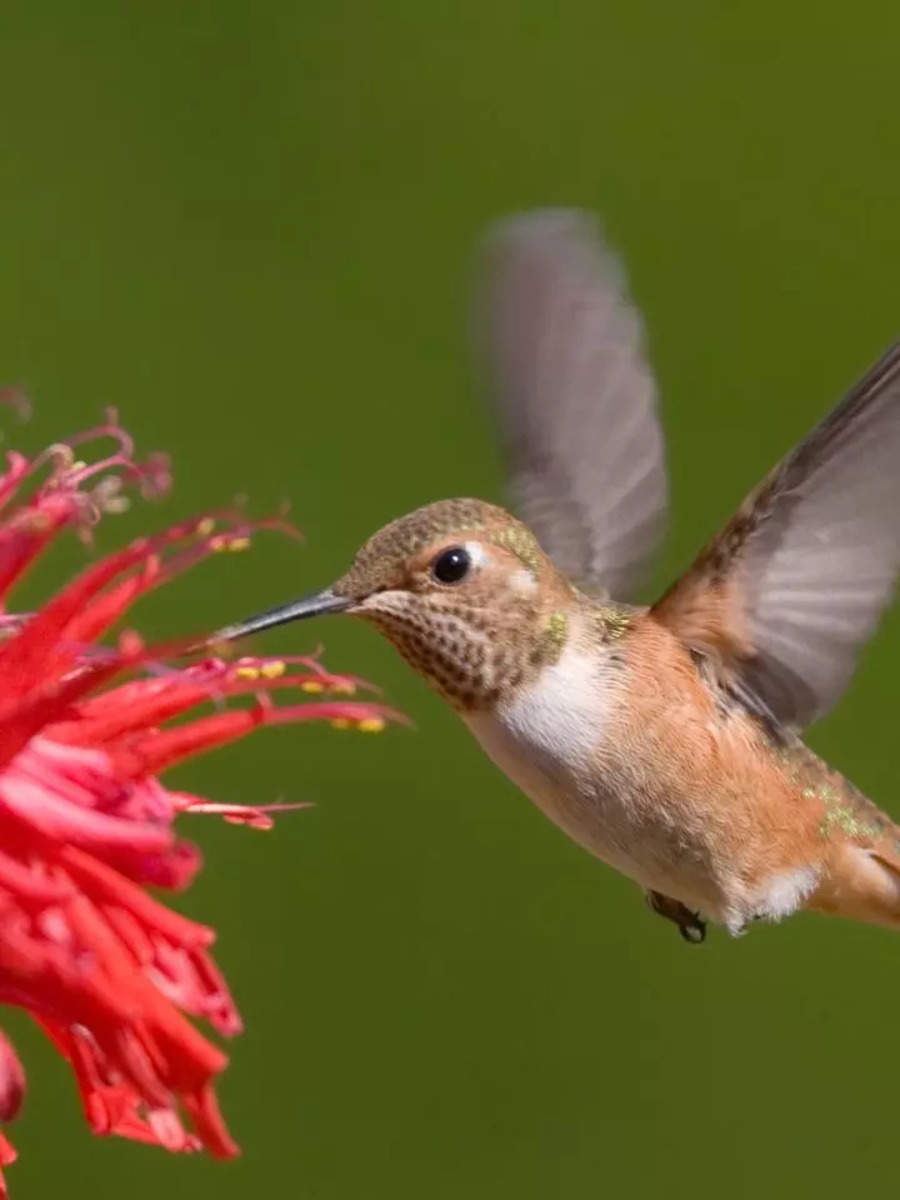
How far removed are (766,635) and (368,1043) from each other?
2.86ft

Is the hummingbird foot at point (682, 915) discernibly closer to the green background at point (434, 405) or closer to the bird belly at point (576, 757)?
the bird belly at point (576, 757)

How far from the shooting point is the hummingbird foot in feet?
3.62

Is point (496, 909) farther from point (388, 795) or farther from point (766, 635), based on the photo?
point (766, 635)

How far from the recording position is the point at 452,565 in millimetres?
951

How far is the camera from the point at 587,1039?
70.4 inches

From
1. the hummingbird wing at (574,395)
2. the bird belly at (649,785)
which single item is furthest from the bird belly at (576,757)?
the hummingbird wing at (574,395)

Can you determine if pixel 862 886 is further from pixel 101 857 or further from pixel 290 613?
pixel 101 857

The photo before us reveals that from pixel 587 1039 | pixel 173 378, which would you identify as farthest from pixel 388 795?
pixel 173 378

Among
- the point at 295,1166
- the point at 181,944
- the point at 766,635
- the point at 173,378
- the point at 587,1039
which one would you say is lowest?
the point at 295,1166

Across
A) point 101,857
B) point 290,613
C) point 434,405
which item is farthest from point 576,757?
point 434,405

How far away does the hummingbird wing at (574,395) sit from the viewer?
1088 millimetres

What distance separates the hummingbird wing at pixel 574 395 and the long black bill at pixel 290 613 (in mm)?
222

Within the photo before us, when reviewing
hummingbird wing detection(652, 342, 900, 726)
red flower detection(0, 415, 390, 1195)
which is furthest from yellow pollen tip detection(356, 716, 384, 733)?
hummingbird wing detection(652, 342, 900, 726)

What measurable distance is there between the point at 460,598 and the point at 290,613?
99 millimetres
